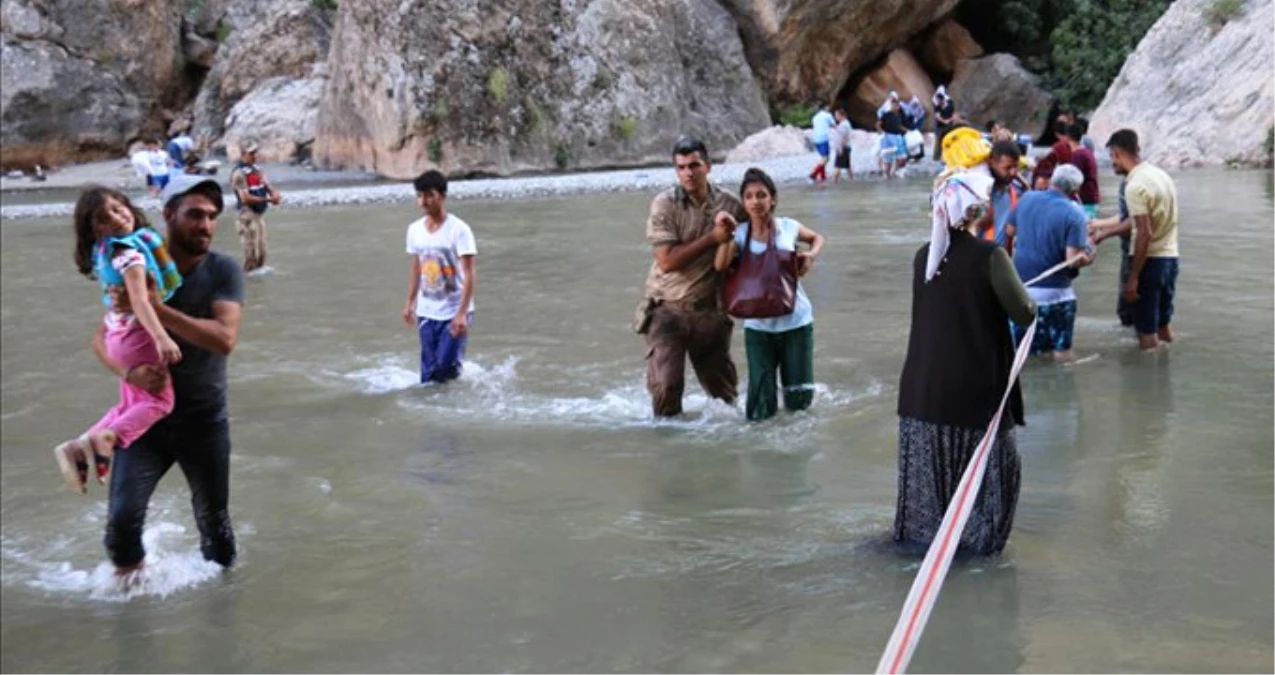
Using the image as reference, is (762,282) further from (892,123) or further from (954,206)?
(892,123)

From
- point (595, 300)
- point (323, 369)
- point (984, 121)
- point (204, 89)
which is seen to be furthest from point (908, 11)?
point (323, 369)

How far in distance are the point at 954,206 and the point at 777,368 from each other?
2906 millimetres

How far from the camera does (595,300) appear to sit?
41.9 feet

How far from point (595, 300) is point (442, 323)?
4.03 m

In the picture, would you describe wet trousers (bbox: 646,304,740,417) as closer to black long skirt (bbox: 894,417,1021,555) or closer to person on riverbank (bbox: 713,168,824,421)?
person on riverbank (bbox: 713,168,824,421)

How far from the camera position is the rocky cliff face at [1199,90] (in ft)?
Answer: 81.8

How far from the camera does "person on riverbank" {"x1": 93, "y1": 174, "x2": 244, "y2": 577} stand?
4.83 metres

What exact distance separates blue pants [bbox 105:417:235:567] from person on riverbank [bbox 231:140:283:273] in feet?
32.5

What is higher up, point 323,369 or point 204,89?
point 204,89

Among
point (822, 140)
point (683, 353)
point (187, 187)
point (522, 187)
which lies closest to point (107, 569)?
point (187, 187)

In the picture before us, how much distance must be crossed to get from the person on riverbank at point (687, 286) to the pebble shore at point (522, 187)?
57.8 feet

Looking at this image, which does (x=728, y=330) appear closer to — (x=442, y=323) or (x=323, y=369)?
(x=442, y=323)

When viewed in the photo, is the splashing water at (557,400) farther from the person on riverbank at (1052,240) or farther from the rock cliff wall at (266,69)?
the rock cliff wall at (266,69)

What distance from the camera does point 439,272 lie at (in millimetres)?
8641
